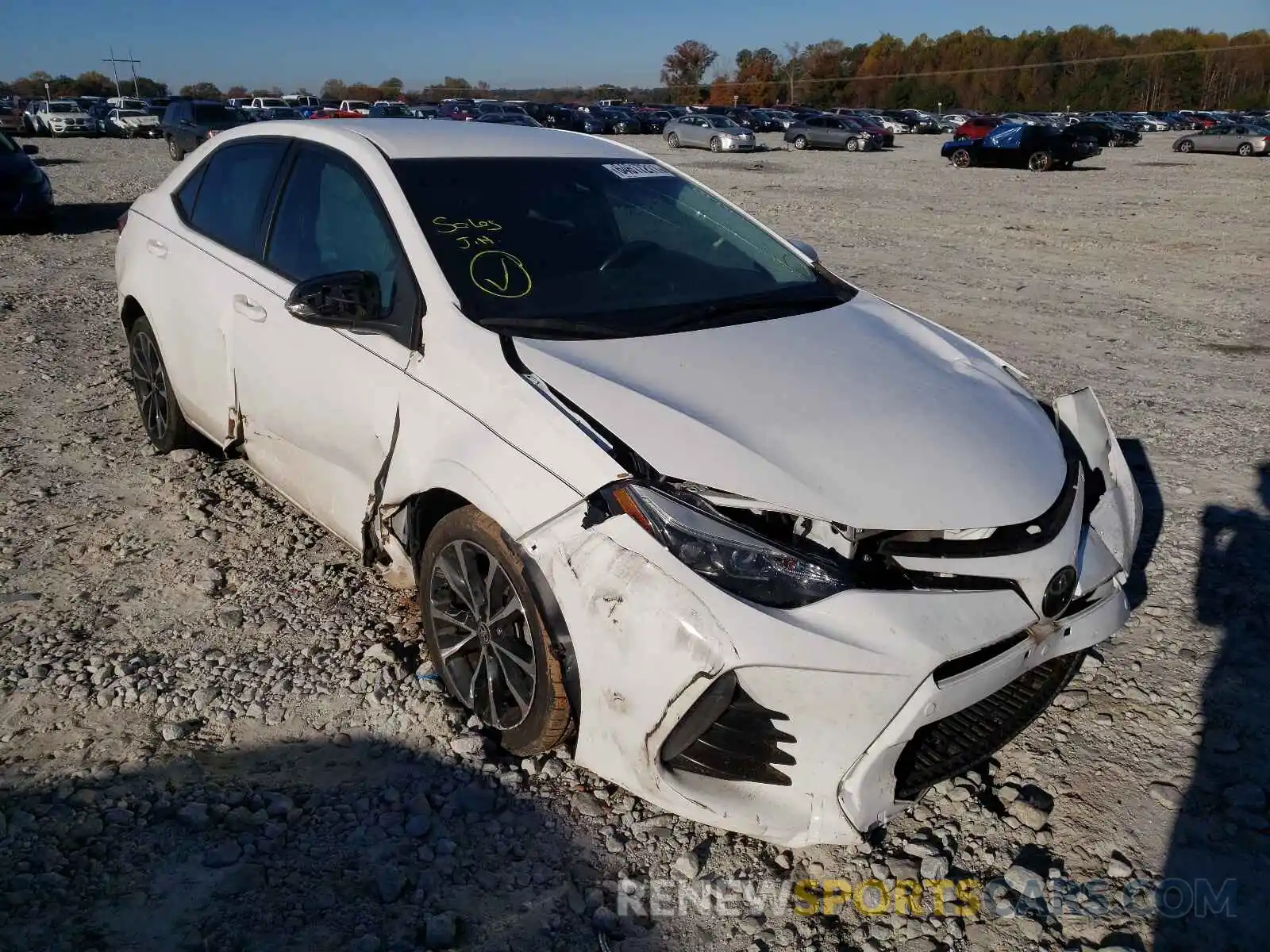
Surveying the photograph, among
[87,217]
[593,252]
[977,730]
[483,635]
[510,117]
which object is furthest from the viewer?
[510,117]

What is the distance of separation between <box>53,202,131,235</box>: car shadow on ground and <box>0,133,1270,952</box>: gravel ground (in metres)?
8.96

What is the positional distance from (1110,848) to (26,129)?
1750 inches

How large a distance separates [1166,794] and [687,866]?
139cm

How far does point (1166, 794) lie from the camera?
2723 mm

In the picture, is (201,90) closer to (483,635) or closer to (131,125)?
(131,125)

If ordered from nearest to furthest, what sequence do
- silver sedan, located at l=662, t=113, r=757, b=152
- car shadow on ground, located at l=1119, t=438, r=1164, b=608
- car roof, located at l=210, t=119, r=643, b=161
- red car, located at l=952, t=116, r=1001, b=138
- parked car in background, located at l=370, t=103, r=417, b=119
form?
car roof, located at l=210, t=119, r=643, b=161, car shadow on ground, located at l=1119, t=438, r=1164, b=608, silver sedan, located at l=662, t=113, r=757, b=152, parked car in background, located at l=370, t=103, r=417, b=119, red car, located at l=952, t=116, r=1001, b=138

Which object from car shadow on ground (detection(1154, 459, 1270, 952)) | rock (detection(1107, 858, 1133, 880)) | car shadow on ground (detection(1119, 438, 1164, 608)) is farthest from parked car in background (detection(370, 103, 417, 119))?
rock (detection(1107, 858, 1133, 880))

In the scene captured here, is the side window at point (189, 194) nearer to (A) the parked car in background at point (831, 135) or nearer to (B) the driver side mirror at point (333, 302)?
(B) the driver side mirror at point (333, 302)

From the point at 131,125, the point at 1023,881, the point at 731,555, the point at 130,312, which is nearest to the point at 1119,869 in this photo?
the point at 1023,881

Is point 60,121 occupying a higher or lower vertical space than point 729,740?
higher

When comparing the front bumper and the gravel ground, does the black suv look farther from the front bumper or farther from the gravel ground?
the front bumper

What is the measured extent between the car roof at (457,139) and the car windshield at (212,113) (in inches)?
963

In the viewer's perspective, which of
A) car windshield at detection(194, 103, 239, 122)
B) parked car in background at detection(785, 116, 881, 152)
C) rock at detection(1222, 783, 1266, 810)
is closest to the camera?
rock at detection(1222, 783, 1266, 810)

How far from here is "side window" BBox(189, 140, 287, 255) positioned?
12.8 feet
